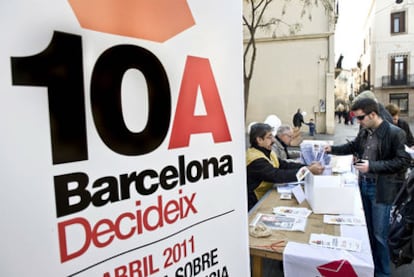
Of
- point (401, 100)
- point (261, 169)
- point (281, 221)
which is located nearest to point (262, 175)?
point (261, 169)

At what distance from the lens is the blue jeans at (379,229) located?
8.09ft

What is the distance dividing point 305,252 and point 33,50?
5.22 feet

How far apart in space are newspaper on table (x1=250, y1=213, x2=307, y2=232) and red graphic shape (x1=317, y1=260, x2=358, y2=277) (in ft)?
1.11

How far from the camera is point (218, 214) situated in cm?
95

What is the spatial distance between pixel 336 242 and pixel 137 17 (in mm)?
1611

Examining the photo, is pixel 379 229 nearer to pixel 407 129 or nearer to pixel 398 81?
pixel 407 129

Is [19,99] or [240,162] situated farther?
[240,162]

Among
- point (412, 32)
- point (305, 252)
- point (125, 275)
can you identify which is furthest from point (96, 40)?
point (412, 32)

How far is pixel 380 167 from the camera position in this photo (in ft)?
7.85

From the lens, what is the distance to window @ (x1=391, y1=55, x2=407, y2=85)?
68.5ft

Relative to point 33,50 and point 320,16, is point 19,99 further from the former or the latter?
point 320,16

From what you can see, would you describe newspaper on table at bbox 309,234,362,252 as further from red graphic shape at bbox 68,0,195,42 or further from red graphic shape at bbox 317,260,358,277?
red graphic shape at bbox 68,0,195,42

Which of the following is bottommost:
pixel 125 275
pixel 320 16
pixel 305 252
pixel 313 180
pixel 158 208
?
pixel 305 252

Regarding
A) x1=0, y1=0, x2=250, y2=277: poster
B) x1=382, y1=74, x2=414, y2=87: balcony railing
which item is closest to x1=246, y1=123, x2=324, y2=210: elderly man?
x1=0, y1=0, x2=250, y2=277: poster
